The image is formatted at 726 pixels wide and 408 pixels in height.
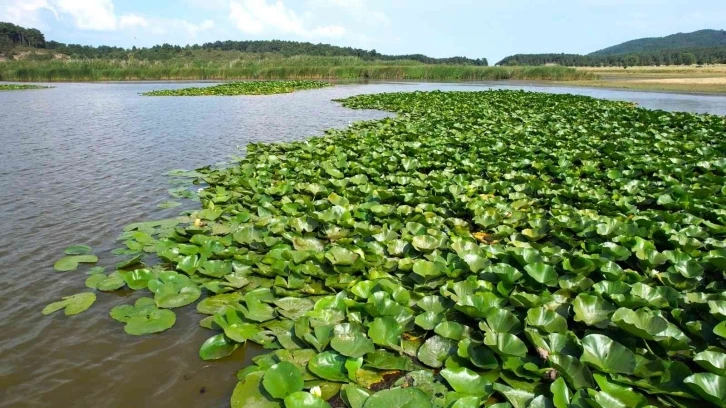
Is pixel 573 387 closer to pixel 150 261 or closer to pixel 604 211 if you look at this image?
pixel 604 211

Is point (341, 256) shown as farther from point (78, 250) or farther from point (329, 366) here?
point (78, 250)

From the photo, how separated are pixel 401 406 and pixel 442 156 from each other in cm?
559

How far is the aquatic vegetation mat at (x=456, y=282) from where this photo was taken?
2.18 meters

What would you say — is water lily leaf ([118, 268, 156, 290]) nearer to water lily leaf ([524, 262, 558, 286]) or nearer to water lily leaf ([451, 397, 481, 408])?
water lily leaf ([451, 397, 481, 408])

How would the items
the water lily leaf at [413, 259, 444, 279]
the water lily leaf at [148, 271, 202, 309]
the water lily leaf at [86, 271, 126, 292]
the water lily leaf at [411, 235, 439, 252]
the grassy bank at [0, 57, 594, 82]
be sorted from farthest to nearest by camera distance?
the grassy bank at [0, 57, 594, 82]
the water lily leaf at [411, 235, 439, 252]
the water lily leaf at [86, 271, 126, 292]
the water lily leaf at [413, 259, 444, 279]
the water lily leaf at [148, 271, 202, 309]

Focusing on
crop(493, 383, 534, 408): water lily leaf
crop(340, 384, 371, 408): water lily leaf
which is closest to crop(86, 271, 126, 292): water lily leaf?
crop(340, 384, 371, 408): water lily leaf

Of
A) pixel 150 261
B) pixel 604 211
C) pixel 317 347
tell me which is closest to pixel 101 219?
pixel 150 261

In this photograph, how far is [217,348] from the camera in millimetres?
2641

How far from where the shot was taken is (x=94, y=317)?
10.0ft

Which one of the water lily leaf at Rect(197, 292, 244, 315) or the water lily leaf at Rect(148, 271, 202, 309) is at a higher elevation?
the water lily leaf at Rect(148, 271, 202, 309)

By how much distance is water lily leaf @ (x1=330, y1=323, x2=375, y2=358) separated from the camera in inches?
93.7

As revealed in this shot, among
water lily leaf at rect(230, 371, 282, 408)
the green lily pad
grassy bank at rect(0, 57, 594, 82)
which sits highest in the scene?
grassy bank at rect(0, 57, 594, 82)

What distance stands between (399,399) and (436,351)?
58cm

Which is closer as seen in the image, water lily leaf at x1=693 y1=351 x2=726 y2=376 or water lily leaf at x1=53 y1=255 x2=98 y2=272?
water lily leaf at x1=693 y1=351 x2=726 y2=376
